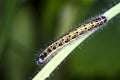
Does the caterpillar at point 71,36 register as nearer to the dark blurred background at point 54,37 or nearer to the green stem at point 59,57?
the green stem at point 59,57

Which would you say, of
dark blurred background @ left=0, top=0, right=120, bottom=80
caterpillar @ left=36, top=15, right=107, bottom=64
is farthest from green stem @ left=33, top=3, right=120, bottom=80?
dark blurred background @ left=0, top=0, right=120, bottom=80

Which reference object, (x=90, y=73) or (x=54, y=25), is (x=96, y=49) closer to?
(x=90, y=73)

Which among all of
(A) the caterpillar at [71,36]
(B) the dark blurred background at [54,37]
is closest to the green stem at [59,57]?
(A) the caterpillar at [71,36]

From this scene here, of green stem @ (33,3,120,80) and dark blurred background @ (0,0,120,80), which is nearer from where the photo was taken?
green stem @ (33,3,120,80)

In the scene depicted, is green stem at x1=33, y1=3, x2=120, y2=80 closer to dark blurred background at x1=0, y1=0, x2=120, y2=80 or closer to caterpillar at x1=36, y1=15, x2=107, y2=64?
caterpillar at x1=36, y1=15, x2=107, y2=64

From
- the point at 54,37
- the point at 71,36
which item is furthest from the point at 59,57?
the point at 54,37

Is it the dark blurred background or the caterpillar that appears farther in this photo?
the dark blurred background

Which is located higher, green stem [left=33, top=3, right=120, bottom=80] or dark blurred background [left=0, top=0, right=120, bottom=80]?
green stem [left=33, top=3, right=120, bottom=80]
